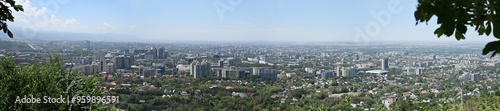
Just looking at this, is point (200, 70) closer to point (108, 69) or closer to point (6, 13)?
point (108, 69)

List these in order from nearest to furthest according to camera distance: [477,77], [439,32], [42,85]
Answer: [439,32], [42,85], [477,77]

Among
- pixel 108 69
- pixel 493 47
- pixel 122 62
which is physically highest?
pixel 493 47

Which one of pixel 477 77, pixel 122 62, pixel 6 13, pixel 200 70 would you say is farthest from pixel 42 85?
pixel 122 62

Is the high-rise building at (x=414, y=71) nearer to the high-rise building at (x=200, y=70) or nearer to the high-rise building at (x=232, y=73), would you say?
the high-rise building at (x=232, y=73)

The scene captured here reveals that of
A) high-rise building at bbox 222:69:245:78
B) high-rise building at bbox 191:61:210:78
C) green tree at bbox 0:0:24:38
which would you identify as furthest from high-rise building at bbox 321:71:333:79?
green tree at bbox 0:0:24:38

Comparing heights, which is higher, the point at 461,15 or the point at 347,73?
the point at 461,15

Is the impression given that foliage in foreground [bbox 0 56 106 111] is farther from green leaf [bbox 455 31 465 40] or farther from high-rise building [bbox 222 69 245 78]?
high-rise building [bbox 222 69 245 78]

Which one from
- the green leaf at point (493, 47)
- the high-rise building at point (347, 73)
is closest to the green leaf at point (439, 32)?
the green leaf at point (493, 47)

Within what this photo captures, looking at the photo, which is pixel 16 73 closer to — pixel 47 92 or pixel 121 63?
pixel 47 92

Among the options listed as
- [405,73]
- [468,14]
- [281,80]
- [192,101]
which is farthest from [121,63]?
[468,14]
